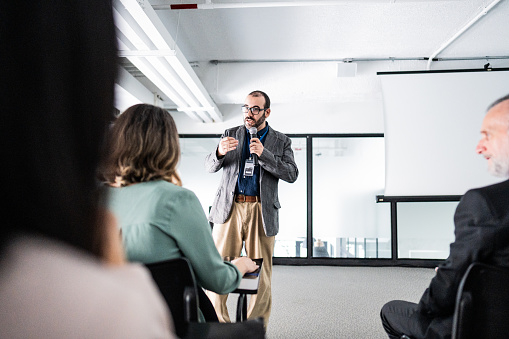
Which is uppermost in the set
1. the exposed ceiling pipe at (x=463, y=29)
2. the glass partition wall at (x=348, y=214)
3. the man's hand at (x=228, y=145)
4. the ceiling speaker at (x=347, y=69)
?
the exposed ceiling pipe at (x=463, y=29)

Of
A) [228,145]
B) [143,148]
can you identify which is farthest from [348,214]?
[143,148]

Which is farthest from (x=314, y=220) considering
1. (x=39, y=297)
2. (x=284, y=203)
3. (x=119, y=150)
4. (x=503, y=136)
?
(x=39, y=297)

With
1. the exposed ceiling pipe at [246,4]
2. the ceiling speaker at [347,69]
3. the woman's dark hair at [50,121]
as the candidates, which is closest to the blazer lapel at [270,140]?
the exposed ceiling pipe at [246,4]

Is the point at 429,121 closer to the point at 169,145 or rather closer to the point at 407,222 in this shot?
the point at 407,222

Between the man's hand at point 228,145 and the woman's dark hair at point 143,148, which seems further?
the man's hand at point 228,145

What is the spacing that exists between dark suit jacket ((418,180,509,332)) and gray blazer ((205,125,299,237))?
1.24 meters

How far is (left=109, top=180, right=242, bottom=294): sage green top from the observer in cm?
96

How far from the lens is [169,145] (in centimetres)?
111

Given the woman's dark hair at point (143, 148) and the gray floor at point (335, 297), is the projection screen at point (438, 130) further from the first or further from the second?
the woman's dark hair at point (143, 148)

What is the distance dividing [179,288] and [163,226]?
0.58 ft

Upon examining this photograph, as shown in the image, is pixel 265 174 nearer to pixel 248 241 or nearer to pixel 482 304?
pixel 248 241

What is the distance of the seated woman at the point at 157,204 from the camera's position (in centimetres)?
97

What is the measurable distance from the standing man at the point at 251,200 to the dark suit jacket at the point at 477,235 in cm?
124

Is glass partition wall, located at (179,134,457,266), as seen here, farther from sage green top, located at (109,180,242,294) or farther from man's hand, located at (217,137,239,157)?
sage green top, located at (109,180,242,294)
